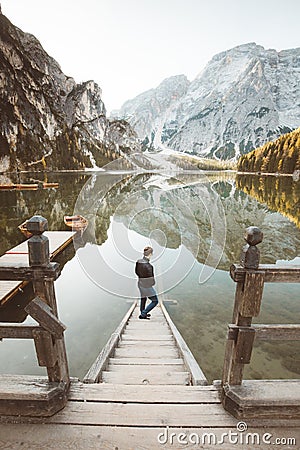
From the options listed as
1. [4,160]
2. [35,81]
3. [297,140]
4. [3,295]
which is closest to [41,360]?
[3,295]

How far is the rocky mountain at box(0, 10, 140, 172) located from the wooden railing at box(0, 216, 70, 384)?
293 feet

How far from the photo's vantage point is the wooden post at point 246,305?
235 cm

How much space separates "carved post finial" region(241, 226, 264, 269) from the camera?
7.50 ft

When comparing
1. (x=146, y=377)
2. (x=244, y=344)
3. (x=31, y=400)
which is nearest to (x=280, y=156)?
(x=146, y=377)

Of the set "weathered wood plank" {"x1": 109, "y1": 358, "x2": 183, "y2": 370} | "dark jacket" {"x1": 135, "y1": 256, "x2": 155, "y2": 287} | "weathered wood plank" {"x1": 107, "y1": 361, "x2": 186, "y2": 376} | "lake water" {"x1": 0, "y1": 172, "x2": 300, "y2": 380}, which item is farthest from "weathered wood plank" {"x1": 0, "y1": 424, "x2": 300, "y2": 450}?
"lake water" {"x1": 0, "y1": 172, "x2": 300, "y2": 380}

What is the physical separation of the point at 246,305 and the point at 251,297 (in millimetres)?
94

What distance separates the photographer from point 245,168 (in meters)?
96.9

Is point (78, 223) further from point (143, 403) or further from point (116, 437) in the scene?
point (116, 437)

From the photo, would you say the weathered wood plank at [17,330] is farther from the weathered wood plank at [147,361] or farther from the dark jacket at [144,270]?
the dark jacket at [144,270]

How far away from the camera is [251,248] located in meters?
2.33

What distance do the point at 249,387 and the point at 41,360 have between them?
215cm

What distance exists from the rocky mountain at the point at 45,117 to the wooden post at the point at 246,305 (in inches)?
3553

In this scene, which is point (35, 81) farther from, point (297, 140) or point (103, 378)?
point (103, 378)

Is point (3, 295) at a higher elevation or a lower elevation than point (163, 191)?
lower
